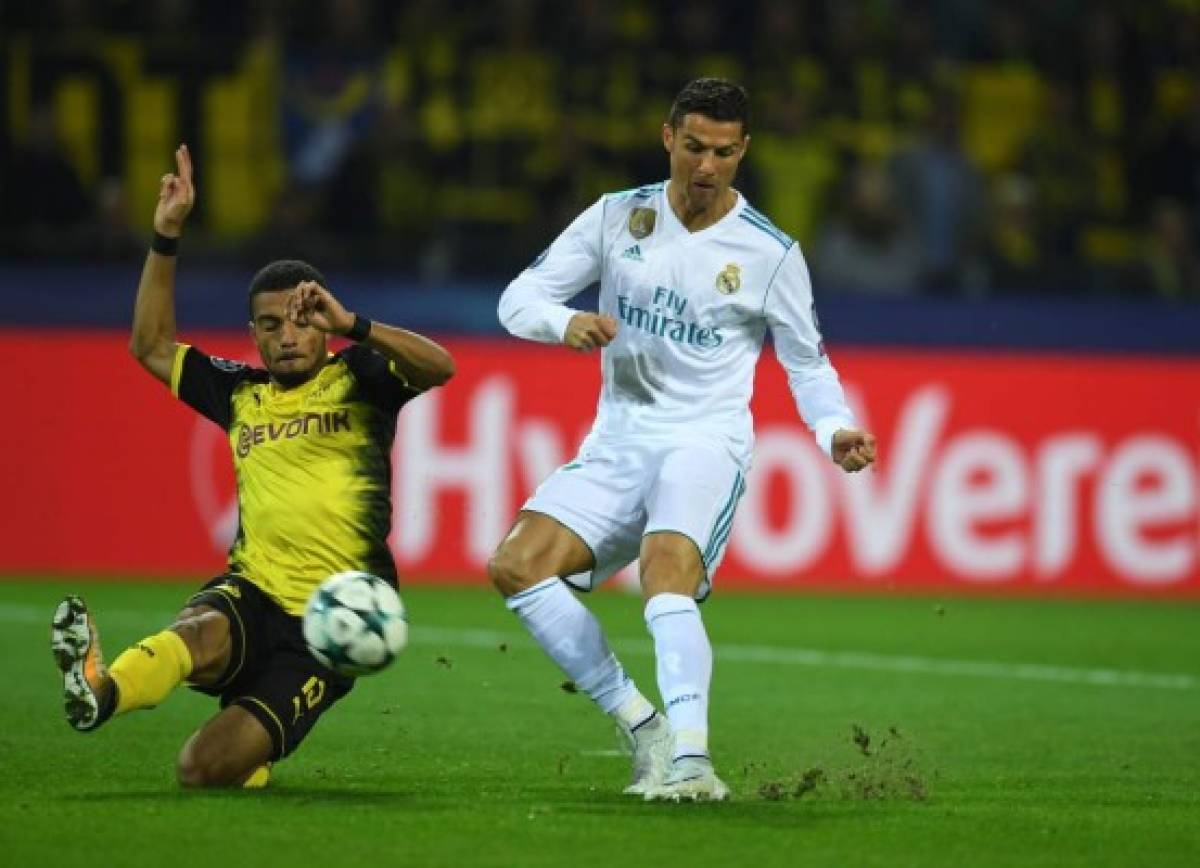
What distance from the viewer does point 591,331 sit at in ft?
22.7

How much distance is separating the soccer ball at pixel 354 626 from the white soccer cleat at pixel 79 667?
2.01ft

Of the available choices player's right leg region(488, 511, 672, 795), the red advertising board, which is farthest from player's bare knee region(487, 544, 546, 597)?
the red advertising board

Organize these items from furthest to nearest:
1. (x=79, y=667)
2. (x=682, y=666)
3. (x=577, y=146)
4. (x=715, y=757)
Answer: (x=577, y=146) → (x=715, y=757) → (x=682, y=666) → (x=79, y=667)

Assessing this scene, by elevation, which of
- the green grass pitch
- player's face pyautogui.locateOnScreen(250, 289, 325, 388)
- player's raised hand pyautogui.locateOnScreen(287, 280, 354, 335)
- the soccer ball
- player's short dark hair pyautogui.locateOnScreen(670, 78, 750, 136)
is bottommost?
the green grass pitch

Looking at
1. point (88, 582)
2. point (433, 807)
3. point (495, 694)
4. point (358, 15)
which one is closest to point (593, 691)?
point (433, 807)

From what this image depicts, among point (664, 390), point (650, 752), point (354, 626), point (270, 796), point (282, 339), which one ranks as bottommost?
point (270, 796)

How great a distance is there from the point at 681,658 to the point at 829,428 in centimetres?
91

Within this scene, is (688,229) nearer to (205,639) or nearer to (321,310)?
(321,310)

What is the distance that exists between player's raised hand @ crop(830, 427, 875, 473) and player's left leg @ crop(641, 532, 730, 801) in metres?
0.52

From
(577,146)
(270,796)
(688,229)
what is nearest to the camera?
(270,796)

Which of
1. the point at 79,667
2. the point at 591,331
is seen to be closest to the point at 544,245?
the point at 591,331

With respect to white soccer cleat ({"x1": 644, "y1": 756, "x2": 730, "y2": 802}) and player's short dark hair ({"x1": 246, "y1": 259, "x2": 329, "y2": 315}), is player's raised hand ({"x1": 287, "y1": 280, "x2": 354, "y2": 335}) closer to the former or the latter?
player's short dark hair ({"x1": 246, "y1": 259, "x2": 329, "y2": 315})

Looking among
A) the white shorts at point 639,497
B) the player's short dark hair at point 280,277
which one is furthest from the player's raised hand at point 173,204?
the white shorts at point 639,497

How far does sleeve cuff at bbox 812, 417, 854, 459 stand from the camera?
736 centimetres
